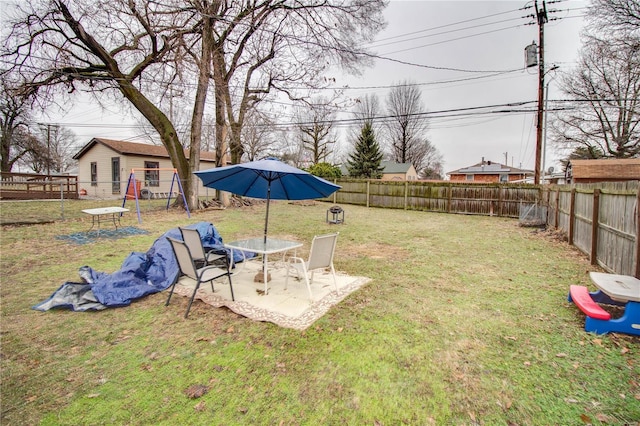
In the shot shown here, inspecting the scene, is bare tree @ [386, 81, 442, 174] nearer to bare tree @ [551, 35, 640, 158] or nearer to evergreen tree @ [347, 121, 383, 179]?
evergreen tree @ [347, 121, 383, 179]

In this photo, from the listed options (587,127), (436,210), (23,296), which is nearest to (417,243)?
(23,296)

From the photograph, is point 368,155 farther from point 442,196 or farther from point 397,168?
point 442,196

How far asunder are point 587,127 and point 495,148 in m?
20.9

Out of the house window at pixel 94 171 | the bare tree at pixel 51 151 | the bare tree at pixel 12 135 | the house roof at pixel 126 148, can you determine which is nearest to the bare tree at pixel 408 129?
the house roof at pixel 126 148

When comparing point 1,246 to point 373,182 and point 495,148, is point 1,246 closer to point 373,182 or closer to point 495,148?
point 373,182

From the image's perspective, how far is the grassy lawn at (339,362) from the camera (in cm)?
203

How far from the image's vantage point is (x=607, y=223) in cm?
534

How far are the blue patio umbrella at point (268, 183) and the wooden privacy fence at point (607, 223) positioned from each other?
4410mm

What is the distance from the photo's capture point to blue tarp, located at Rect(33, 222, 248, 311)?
362 centimetres

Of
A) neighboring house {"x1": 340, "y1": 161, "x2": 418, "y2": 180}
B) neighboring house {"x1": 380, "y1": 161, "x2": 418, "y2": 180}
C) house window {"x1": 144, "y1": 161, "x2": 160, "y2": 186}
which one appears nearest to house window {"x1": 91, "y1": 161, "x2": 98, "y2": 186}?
house window {"x1": 144, "y1": 161, "x2": 160, "y2": 186}

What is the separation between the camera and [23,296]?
391 centimetres

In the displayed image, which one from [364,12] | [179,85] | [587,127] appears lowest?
[179,85]

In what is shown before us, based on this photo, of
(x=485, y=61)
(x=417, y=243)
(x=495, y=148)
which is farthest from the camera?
(x=495, y=148)

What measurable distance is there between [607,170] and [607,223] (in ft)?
52.8
